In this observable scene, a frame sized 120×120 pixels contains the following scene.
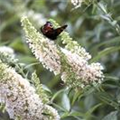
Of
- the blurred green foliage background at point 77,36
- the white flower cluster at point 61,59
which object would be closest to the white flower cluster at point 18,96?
the white flower cluster at point 61,59

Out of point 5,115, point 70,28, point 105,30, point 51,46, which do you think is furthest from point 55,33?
point 70,28

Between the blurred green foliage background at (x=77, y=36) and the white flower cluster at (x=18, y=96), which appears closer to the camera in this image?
the white flower cluster at (x=18, y=96)

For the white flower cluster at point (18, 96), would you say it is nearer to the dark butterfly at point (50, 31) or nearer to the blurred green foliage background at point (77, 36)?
the dark butterfly at point (50, 31)

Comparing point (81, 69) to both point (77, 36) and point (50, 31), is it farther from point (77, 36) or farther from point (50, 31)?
point (77, 36)

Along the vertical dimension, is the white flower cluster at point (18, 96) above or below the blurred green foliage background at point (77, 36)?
below

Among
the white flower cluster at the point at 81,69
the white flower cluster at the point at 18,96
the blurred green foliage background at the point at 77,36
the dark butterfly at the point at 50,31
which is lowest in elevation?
the white flower cluster at the point at 18,96

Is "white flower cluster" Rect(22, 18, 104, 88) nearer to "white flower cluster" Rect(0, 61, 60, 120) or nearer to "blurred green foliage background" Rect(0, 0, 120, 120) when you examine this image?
"white flower cluster" Rect(0, 61, 60, 120)

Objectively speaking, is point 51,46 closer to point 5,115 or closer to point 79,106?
point 5,115
